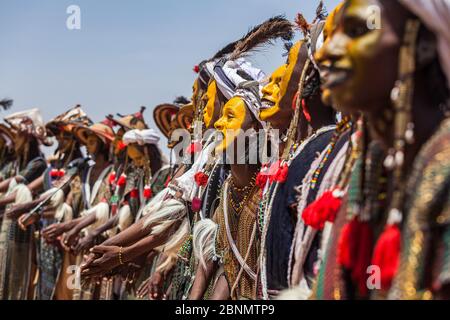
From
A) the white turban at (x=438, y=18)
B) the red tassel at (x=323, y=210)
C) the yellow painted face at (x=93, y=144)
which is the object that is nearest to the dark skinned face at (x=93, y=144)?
the yellow painted face at (x=93, y=144)

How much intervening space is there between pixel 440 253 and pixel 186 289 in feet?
12.0

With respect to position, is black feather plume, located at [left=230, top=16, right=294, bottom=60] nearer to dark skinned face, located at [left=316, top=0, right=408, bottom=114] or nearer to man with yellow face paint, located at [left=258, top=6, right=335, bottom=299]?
man with yellow face paint, located at [left=258, top=6, right=335, bottom=299]

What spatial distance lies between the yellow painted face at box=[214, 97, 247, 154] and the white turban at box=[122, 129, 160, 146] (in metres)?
4.07

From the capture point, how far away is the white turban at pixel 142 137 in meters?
9.10

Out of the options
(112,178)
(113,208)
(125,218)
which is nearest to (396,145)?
(125,218)

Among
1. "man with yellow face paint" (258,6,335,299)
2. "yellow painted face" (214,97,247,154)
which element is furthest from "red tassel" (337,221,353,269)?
"yellow painted face" (214,97,247,154)

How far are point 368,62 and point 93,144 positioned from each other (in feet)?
28.4

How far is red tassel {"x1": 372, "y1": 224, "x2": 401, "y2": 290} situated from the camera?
7.46 feet

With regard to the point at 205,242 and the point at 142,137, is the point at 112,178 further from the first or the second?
the point at 205,242

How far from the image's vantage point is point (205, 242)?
204 inches

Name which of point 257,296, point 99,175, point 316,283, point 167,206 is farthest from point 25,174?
point 316,283

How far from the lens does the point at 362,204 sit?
2.55 meters

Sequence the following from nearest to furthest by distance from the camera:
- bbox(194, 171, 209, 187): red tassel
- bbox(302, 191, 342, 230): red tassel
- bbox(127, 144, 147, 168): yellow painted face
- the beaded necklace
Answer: bbox(302, 191, 342, 230): red tassel → the beaded necklace → bbox(194, 171, 209, 187): red tassel → bbox(127, 144, 147, 168): yellow painted face

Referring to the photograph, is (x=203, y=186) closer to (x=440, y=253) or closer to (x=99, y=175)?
(x=440, y=253)
